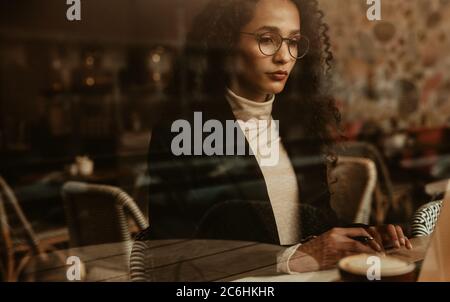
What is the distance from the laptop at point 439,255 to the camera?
179 centimetres

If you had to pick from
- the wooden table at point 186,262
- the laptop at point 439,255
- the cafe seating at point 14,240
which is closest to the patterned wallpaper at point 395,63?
the laptop at point 439,255

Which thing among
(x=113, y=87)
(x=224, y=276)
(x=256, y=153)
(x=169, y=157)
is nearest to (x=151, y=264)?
(x=224, y=276)

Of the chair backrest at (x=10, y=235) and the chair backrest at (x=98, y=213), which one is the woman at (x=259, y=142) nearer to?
the chair backrest at (x=98, y=213)

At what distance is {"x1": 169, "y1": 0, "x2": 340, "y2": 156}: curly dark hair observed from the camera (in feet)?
6.44

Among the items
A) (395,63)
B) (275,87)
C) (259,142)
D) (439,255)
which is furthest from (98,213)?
(395,63)

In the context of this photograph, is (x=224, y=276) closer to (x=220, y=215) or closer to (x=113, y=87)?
(x=220, y=215)

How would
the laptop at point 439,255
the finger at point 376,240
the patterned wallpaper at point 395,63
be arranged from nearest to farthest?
the laptop at point 439,255 < the finger at point 376,240 < the patterned wallpaper at point 395,63

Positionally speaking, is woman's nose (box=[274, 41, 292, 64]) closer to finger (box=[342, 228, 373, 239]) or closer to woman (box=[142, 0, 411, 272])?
woman (box=[142, 0, 411, 272])

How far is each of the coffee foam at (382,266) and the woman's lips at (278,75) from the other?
2.31 feet

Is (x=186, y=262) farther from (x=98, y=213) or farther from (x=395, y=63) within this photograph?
(x=395, y=63)

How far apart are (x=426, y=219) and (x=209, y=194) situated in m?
0.86

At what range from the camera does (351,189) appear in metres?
2.19

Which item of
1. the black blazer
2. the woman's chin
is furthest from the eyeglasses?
the black blazer

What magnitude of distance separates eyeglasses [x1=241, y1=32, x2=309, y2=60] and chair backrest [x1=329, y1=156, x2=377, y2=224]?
470 mm
